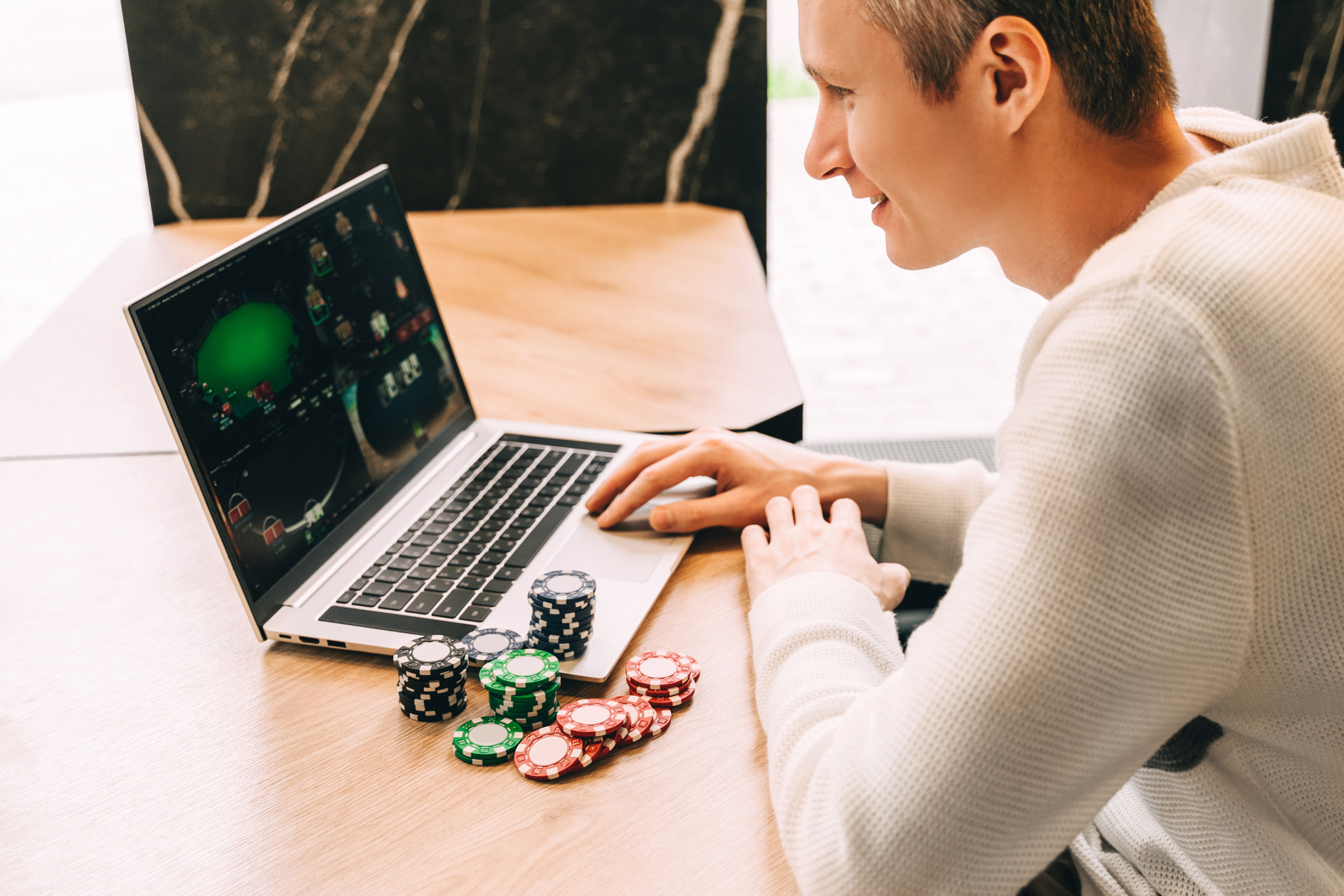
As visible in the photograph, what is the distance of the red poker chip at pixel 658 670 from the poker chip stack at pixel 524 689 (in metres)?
0.06

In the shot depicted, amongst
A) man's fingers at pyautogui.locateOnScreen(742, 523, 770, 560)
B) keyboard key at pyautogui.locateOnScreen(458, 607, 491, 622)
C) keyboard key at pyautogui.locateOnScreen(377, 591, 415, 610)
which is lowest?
man's fingers at pyautogui.locateOnScreen(742, 523, 770, 560)

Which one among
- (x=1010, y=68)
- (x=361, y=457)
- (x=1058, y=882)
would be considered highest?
(x=1010, y=68)

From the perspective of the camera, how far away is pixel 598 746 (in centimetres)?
80

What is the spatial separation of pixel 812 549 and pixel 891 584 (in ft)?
0.25

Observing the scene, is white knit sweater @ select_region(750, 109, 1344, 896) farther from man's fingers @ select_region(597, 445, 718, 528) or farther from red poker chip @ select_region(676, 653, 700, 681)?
man's fingers @ select_region(597, 445, 718, 528)

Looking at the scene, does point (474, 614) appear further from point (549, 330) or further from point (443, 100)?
point (443, 100)

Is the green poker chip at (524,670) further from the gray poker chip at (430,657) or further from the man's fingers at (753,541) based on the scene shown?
the man's fingers at (753,541)

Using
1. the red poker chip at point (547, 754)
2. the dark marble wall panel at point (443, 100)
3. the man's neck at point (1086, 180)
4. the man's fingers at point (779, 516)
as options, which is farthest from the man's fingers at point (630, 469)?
the dark marble wall panel at point (443, 100)

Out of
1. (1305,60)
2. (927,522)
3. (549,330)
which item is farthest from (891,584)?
(1305,60)

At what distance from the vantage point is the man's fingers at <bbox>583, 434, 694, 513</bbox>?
44.2 inches

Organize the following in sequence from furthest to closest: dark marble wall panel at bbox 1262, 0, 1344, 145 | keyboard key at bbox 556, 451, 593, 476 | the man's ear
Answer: dark marble wall panel at bbox 1262, 0, 1344, 145, keyboard key at bbox 556, 451, 593, 476, the man's ear

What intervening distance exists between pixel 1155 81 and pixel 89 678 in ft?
3.05

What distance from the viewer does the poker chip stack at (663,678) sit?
0.86 m

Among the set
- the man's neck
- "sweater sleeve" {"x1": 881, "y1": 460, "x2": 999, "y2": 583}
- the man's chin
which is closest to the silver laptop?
"sweater sleeve" {"x1": 881, "y1": 460, "x2": 999, "y2": 583}
